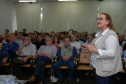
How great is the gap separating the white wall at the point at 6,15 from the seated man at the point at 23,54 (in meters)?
4.64

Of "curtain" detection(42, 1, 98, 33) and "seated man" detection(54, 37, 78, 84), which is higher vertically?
"curtain" detection(42, 1, 98, 33)

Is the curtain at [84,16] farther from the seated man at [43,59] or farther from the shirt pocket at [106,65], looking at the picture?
the shirt pocket at [106,65]

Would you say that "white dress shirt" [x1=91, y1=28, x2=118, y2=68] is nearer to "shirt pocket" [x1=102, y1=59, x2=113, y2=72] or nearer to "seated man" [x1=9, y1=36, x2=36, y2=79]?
"shirt pocket" [x1=102, y1=59, x2=113, y2=72]

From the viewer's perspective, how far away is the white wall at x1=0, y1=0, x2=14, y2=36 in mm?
8211

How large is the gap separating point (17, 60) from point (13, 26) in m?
6.79

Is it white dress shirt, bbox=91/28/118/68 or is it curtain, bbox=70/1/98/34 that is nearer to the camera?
white dress shirt, bbox=91/28/118/68

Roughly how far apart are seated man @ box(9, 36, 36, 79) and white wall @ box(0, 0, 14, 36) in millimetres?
4643

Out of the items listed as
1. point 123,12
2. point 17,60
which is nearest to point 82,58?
point 17,60

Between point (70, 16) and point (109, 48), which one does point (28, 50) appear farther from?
point (70, 16)

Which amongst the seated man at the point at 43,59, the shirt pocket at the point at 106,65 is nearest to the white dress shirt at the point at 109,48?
the shirt pocket at the point at 106,65

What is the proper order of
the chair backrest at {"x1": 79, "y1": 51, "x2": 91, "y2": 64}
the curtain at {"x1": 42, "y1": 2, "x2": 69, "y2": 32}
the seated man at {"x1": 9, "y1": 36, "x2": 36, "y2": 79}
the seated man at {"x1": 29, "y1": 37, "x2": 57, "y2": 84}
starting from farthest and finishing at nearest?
the curtain at {"x1": 42, "y1": 2, "x2": 69, "y2": 32}, the chair backrest at {"x1": 79, "y1": 51, "x2": 91, "y2": 64}, the seated man at {"x1": 9, "y1": 36, "x2": 36, "y2": 79}, the seated man at {"x1": 29, "y1": 37, "x2": 57, "y2": 84}

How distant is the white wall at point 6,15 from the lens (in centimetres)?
821

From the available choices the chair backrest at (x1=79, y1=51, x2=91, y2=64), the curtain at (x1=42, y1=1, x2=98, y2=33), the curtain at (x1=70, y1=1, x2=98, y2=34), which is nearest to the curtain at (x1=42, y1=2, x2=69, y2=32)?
the curtain at (x1=42, y1=1, x2=98, y2=33)

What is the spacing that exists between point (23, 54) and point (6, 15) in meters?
5.65
